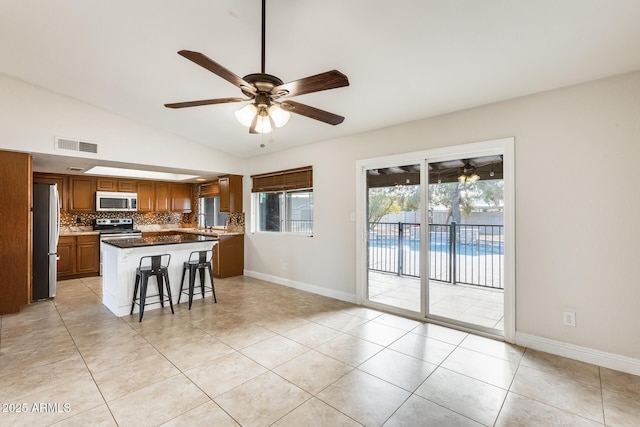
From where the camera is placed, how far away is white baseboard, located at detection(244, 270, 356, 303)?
14.4 ft

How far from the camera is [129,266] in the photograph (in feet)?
12.6

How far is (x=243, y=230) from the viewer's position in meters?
6.18

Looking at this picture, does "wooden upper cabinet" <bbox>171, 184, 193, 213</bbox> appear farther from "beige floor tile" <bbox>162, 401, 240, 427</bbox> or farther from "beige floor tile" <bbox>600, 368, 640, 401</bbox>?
"beige floor tile" <bbox>600, 368, 640, 401</bbox>

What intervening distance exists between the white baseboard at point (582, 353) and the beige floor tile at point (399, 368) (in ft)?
3.71

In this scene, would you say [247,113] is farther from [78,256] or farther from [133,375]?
[78,256]

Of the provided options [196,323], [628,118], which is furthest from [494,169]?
[196,323]

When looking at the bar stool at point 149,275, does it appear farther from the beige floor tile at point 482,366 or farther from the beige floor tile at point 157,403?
the beige floor tile at point 482,366

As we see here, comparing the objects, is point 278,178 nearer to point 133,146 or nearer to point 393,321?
point 133,146

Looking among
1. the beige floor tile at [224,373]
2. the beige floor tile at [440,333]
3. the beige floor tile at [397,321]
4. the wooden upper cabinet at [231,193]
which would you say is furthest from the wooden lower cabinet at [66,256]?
the beige floor tile at [440,333]

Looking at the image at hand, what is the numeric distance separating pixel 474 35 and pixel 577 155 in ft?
4.88

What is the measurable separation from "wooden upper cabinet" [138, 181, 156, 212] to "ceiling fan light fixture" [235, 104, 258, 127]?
5.81 meters

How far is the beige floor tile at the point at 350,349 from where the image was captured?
8.77 feet

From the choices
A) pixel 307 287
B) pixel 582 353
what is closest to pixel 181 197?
pixel 307 287

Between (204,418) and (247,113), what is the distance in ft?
6.80
